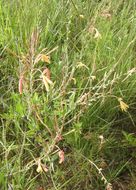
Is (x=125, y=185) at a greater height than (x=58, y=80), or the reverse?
(x=58, y=80)

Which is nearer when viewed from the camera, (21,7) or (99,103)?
(99,103)

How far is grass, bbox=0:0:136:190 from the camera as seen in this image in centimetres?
147

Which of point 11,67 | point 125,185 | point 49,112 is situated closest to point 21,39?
point 11,67

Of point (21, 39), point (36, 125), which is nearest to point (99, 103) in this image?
point (36, 125)

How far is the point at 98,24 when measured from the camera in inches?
77.0

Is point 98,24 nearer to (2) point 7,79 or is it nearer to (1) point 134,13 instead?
(1) point 134,13

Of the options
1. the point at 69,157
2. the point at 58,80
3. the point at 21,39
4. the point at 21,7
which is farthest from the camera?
the point at 21,7

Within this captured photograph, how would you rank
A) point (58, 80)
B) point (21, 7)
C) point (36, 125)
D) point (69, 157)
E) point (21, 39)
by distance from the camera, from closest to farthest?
point (36, 125)
point (69, 157)
point (58, 80)
point (21, 39)
point (21, 7)

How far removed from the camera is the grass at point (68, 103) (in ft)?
4.83

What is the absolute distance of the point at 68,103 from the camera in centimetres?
161

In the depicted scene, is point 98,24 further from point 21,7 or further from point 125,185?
point 125,185

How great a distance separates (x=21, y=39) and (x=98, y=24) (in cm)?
38

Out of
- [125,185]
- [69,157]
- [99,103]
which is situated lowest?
[125,185]

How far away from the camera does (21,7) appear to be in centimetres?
200
